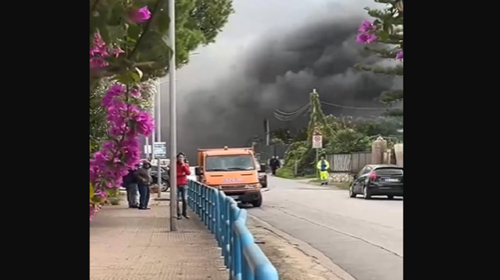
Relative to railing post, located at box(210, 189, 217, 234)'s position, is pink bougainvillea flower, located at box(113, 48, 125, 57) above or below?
above

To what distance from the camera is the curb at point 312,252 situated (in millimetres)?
9744

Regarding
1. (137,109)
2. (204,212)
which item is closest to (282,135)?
(204,212)

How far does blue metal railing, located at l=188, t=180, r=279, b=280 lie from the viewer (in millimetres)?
3265

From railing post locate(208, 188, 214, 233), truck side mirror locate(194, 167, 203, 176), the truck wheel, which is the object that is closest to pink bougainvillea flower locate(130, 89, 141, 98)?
railing post locate(208, 188, 214, 233)

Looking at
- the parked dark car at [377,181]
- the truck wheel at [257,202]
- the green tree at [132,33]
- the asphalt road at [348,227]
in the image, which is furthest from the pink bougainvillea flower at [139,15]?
the parked dark car at [377,181]

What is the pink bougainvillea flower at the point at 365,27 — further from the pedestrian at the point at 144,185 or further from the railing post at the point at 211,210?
the pedestrian at the point at 144,185

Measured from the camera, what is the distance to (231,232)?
7.61 metres

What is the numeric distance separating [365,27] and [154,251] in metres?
8.62

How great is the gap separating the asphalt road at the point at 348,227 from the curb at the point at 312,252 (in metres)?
0.11

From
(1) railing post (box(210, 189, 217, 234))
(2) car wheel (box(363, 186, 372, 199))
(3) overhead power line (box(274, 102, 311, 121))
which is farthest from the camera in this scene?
(3) overhead power line (box(274, 102, 311, 121))

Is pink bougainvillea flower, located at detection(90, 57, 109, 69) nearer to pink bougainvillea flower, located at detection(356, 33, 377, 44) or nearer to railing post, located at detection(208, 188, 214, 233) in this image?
pink bougainvillea flower, located at detection(356, 33, 377, 44)

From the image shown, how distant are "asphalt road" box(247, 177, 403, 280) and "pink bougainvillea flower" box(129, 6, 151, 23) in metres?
3.27
